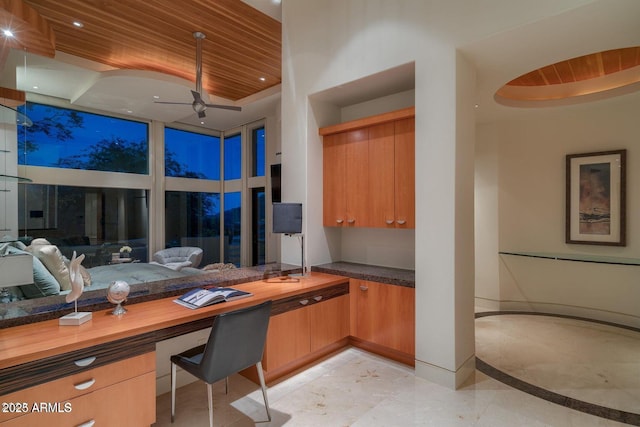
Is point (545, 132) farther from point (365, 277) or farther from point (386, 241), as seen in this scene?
point (365, 277)

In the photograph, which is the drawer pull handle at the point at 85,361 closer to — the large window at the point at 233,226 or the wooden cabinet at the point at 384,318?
the wooden cabinet at the point at 384,318

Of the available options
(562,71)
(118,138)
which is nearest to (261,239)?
(118,138)

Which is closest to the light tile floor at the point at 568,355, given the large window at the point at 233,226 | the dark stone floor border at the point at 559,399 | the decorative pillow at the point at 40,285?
the dark stone floor border at the point at 559,399

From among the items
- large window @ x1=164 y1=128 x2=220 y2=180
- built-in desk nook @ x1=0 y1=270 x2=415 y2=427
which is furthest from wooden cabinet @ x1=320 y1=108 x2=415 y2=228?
large window @ x1=164 y1=128 x2=220 y2=180

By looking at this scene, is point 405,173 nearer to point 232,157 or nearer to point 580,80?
point 580,80

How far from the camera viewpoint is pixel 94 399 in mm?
1626

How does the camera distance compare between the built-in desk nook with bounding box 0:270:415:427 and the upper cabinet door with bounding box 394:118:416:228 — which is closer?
the built-in desk nook with bounding box 0:270:415:427

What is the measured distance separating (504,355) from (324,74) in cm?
329

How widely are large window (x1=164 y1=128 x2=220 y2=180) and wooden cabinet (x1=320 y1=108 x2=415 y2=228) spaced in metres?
5.02

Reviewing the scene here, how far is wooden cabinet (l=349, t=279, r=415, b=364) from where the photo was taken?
286 cm

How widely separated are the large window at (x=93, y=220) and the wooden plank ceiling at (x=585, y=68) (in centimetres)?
707

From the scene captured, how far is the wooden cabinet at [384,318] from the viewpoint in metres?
2.86

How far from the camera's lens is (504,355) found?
3109mm

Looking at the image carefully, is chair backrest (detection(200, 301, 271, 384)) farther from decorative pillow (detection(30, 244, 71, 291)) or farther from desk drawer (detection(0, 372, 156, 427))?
decorative pillow (detection(30, 244, 71, 291))
